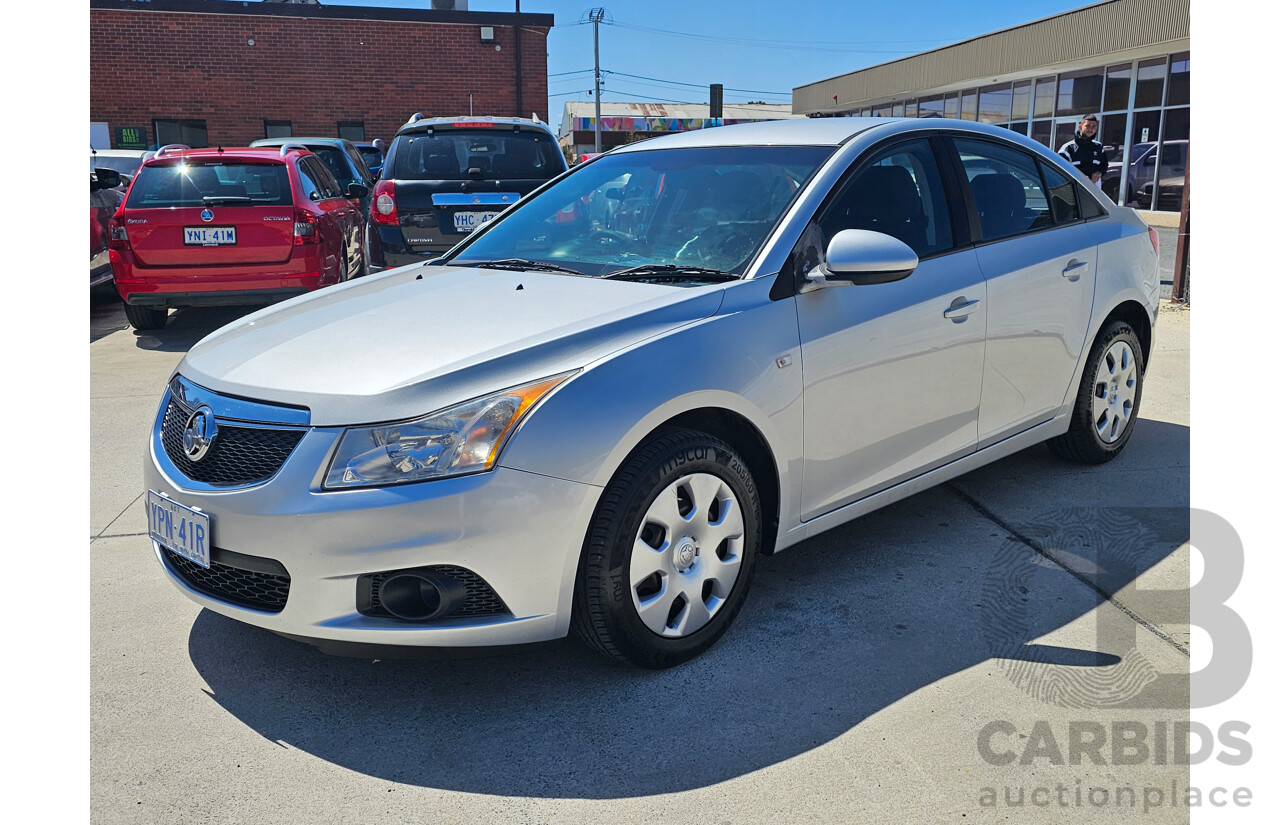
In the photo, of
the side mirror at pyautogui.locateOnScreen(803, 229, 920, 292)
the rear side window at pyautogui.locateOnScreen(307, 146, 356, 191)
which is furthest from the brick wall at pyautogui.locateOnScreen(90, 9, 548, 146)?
the side mirror at pyautogui.locateOnScreen(803, 229, 920, 292)

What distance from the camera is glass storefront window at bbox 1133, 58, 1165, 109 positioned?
2122 centimetres

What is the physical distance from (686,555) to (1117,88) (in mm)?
23706

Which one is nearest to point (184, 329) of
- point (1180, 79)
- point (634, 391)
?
point (634, 391)

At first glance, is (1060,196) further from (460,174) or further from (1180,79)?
(1180,79)

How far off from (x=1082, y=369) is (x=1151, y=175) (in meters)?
19.7

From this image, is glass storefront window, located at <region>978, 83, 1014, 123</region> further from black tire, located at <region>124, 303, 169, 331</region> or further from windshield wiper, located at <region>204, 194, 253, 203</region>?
black tire, located at <region>124, 303, 169, 331</region>

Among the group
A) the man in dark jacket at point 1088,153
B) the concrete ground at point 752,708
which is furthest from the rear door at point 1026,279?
the man in dark jacket at point 1088,153

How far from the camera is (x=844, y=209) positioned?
141 inches

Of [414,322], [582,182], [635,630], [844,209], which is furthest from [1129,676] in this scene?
[582,182]

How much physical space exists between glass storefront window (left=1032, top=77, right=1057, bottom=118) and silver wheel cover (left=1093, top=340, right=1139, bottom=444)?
23.0 m

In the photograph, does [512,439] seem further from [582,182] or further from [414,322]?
[582,182]

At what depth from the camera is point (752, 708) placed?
2.89 metres

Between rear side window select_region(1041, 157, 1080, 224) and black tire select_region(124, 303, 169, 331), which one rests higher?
rear side window select_region(1041, 157, 1080, 224)

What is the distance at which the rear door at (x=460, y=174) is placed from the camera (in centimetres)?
849
